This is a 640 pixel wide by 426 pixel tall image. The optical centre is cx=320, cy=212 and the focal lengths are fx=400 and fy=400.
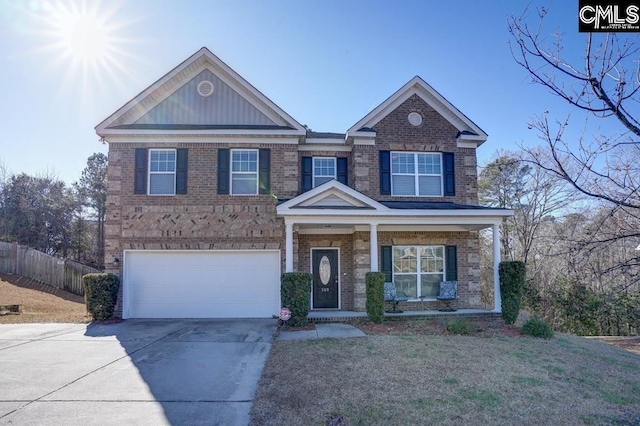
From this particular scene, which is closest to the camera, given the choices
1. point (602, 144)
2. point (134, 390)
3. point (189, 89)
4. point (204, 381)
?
point (602, 144)

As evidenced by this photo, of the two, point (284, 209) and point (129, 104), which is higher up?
point (129, 104)

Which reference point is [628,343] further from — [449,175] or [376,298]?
[376,298]

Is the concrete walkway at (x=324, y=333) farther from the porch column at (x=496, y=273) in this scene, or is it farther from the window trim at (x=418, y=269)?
the porch column at (x=496, y=273)

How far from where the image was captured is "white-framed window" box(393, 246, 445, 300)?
13.4 m

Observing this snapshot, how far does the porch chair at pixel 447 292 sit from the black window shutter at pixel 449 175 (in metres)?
3.01

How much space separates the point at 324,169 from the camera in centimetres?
1395

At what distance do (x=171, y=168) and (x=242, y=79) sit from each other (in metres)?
3.79

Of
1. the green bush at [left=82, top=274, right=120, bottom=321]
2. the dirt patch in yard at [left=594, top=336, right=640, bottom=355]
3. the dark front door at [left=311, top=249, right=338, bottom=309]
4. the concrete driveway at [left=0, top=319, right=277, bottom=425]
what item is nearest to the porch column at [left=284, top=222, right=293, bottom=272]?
the concrete driveway at [left=0, top=319, right=277, bottom=425]

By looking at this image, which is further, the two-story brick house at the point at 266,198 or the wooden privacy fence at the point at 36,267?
the wooden privacy fence at the point at 36,267

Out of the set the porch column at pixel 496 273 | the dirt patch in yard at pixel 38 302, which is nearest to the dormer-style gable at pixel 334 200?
the porch column at pixel 496 273

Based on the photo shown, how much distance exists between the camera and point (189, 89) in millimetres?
13500

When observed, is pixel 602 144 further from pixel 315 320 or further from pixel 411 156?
pixel 411 156

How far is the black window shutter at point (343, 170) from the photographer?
13.8m

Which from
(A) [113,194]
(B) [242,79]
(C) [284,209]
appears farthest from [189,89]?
(C) [284,209]
